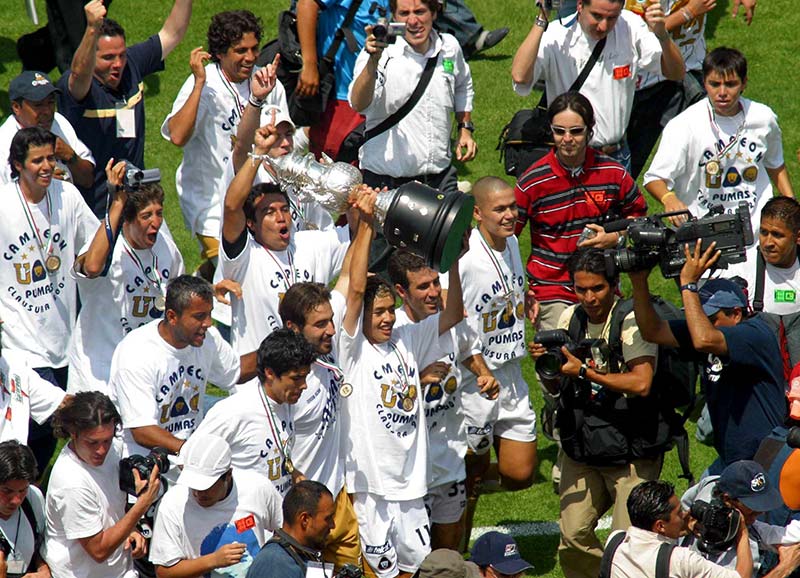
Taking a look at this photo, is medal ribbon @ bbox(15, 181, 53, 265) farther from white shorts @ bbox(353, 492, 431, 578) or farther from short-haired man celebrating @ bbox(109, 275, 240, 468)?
white shorts @ bbox(353, 492, 431, 578)

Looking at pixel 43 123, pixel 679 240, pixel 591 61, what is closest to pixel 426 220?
pixel 679 240

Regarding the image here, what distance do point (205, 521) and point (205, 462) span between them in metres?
0.33

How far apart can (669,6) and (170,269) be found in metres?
4.59

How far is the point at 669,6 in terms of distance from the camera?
11.0m

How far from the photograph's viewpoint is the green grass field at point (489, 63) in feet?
42.1

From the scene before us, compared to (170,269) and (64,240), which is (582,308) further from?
(64,240)

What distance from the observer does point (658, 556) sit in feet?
22.6

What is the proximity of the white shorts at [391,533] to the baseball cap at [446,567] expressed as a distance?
101 centimetres

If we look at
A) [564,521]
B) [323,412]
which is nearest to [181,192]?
[323,412]

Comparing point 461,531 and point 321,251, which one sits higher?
point 321,251

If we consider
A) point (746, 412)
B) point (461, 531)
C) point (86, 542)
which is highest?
point (746, 412)

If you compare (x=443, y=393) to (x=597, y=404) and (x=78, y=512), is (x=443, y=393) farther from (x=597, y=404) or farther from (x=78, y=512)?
(x=78, y=512)

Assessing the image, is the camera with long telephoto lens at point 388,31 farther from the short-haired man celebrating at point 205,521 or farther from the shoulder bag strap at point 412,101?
the short-haired man celebrating at point 205,521

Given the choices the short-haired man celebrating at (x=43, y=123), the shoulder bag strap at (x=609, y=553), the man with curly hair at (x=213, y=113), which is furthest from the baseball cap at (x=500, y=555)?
the short-haired man celebrating at (x=43, y=123)
